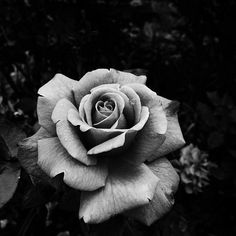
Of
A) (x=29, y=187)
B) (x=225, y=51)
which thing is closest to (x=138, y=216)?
(x=29, y=187)

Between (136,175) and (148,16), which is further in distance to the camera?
(148,16)

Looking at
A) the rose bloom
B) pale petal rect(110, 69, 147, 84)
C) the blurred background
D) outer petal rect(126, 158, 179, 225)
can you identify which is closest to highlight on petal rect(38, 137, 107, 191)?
the rose bloom

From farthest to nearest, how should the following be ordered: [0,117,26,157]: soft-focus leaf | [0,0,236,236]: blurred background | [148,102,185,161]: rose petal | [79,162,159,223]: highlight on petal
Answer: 1. [0,0,236,236]: blurred background
2. [0,117,26,157]: soft-focus leaf
3. [148,102,185,161]: rose petal
4. [79,162,159,223]: highlight on petal

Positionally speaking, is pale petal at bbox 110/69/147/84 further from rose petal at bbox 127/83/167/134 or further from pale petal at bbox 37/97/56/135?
pale petal at bbox 37/97/56/135

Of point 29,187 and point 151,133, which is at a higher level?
point 151,133

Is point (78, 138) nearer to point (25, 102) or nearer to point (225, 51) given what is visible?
point (25, 102)

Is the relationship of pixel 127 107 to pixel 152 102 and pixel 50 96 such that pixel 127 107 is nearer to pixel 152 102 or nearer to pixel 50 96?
pixel 152 102

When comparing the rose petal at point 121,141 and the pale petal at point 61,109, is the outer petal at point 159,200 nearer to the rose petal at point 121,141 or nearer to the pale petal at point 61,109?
the rose petal at point 121,141

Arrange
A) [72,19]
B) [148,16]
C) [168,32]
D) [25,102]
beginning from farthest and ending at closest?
1. [168,32]
2. [148,16]
3. [72,19]
4. [25,102]
